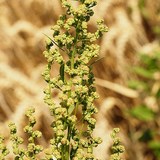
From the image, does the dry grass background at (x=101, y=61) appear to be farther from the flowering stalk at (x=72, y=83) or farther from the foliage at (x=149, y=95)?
the flowering stalk at (x=72, y=83)

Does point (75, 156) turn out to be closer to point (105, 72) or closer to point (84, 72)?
point (84, 72)

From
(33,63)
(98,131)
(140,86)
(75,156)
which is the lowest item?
(75,156)

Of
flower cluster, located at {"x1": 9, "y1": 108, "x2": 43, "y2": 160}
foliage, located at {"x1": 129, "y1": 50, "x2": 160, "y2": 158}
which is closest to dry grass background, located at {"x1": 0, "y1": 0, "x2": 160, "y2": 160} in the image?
foliage, located at {"x1": 129, "y1": 50, "x2": 160, "y2": 158}

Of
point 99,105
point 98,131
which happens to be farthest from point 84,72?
point 99,105

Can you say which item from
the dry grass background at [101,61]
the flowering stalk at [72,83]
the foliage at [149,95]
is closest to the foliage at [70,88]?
the flowering stalk at [72,83]

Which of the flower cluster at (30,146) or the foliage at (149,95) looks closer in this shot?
the flower cluster at (30,146)

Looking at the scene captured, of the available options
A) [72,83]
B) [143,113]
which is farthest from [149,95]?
[72,83]

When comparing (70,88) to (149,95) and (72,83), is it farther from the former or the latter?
(149,95)
